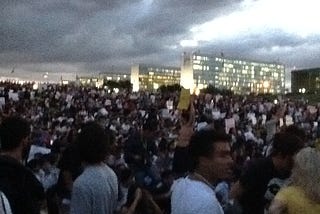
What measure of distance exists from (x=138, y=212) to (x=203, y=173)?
2.53 m

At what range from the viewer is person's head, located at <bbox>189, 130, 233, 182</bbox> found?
13.4 feet

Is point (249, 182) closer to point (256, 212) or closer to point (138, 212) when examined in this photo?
point (256, 212)

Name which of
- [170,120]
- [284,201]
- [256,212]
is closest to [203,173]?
[284,201]

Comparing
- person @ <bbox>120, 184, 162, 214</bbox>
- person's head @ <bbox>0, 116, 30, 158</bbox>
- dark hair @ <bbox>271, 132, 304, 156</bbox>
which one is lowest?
person @ <bbox>120, 184, 162, 214</bbox>

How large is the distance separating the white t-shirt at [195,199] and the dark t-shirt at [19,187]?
0.96 m

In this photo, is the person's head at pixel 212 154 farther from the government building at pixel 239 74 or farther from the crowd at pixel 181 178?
the government building at pixel 239 74

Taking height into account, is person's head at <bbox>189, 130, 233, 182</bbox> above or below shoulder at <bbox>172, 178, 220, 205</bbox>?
above

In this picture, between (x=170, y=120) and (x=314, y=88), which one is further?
(x=314, y=88)

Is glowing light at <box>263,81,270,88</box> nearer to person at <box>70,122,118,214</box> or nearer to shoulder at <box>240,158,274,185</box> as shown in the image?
shoulder at <box>240,158,274,185</box>

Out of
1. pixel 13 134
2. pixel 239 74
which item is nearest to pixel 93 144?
pixel 13 134

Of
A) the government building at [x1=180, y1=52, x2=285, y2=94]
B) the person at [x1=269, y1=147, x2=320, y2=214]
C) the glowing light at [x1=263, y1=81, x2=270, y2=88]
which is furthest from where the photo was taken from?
the glowing light at [x1=263, y1=81, x2=270, y2=88]

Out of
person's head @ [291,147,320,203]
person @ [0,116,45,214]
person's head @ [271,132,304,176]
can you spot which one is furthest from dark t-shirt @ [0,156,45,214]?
Answer: person's head @ [271,132,304,176]

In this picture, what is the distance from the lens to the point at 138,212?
646 centimetres

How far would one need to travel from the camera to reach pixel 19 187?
170 inches
